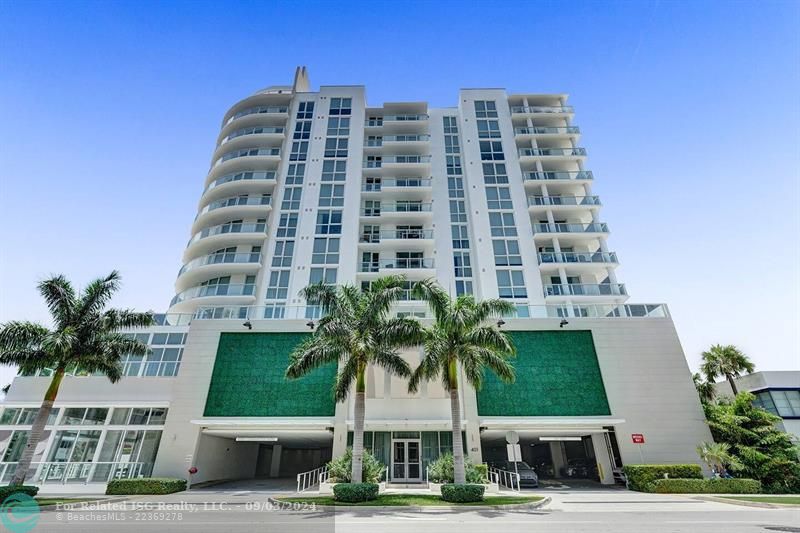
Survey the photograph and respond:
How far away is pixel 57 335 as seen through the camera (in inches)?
710

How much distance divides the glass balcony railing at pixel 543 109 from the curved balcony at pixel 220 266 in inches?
1360

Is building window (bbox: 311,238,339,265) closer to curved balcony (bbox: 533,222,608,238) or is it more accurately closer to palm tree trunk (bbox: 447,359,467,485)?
curved balcony (bbox: 533,222,608,238)

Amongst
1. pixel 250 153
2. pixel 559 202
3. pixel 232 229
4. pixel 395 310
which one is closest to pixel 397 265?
pixel 395 310

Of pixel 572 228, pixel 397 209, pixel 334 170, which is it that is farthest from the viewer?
pixel 334 170

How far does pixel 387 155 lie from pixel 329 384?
2917cm

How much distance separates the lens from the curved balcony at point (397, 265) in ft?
117

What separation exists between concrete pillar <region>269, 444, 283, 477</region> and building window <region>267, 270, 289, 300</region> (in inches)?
512

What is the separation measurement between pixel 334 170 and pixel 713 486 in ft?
125

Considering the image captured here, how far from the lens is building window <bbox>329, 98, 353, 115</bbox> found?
4491 cm

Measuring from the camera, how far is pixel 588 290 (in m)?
33.1

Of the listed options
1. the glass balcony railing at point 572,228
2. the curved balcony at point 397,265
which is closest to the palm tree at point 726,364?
the glass balcony railing at point 572,228

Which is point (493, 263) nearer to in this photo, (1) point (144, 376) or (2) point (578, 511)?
(2) point (578, 511)

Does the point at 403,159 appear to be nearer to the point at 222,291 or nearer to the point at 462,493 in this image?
the point at 222,291

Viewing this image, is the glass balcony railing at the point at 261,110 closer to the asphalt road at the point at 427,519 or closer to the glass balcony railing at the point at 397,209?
the glass balcony railing at the point at 397,209
